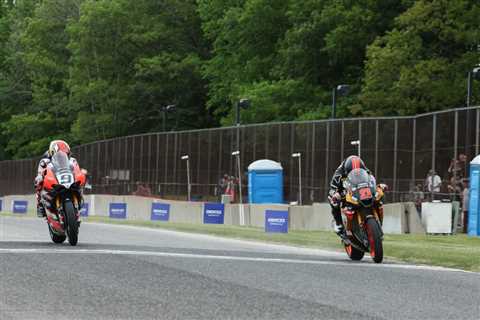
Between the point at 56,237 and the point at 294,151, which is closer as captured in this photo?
the point at 56,237

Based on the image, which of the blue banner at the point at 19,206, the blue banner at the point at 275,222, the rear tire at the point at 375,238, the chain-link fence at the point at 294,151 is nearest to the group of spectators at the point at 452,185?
the chain-link fence at the point at 294,151

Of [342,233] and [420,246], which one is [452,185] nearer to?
[420,246]

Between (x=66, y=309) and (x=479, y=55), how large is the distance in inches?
1899

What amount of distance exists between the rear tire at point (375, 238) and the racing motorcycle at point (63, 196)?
15.1 ft

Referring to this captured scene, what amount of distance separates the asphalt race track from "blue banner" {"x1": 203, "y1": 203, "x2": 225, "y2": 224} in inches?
894

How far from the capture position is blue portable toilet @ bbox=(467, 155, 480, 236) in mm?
29953

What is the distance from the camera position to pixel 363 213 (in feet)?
54.4

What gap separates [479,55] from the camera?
5612 centimetres

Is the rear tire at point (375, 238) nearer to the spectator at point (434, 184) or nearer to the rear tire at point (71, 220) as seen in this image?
the rear tire at point (71, 220)

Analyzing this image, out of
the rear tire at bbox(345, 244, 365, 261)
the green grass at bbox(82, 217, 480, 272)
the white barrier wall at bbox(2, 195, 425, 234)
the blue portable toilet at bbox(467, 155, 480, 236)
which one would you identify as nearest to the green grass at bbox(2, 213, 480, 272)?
the green grass at bbox(82, 217, 480, 272)

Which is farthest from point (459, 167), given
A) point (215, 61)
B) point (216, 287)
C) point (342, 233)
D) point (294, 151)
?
point (215, 61)

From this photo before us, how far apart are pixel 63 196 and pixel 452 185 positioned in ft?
56.2

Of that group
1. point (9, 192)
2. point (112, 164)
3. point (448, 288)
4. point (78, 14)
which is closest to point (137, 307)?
point (448, 288)

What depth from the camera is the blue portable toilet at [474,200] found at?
30.0 meters
